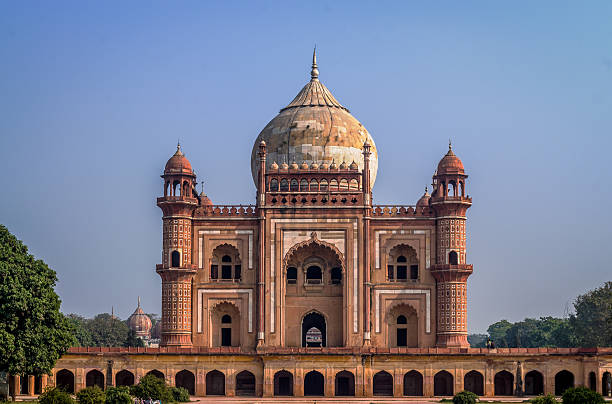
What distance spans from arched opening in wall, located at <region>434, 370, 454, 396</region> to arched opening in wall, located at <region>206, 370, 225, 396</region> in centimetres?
1005

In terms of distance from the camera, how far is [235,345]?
50375mm

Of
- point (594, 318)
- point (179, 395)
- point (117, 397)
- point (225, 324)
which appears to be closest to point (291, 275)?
point (225, 324)

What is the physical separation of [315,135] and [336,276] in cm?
813

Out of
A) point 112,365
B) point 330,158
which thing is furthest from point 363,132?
point 112,365

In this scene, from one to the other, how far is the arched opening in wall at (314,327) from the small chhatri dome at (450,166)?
9.47m

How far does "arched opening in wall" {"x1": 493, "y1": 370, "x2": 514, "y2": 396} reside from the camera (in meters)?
47.9

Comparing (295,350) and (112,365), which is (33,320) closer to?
(112,365)

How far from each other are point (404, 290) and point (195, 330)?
1050 cm

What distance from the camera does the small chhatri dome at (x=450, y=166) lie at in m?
50.6

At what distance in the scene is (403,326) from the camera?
50594 mm

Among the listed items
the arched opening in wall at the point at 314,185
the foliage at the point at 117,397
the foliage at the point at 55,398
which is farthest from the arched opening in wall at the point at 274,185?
the foliage at the point at 55,398

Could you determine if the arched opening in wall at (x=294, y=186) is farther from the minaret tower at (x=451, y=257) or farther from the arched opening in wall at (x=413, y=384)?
the arched opening in wall at (x=413, y=384)

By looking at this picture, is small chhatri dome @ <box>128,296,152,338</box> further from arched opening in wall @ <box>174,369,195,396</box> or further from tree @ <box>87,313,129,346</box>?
arched opening in wall @ <box>174,369,195,396</box>

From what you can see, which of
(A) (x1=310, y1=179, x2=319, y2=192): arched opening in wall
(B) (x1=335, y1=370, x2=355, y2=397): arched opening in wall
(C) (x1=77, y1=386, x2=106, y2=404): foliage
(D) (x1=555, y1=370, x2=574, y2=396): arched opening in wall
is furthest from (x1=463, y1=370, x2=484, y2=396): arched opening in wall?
(C) (x1=77, y1=386, x2=106, y2=404): foliage
